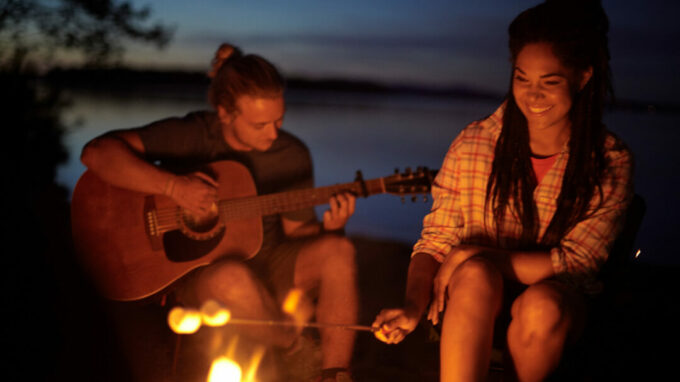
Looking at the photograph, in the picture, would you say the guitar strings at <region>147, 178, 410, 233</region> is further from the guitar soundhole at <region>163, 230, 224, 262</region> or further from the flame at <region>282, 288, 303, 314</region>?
the flame at <region>282, 288, 303, 314</region>

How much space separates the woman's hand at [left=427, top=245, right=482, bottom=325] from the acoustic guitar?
2.11 feet

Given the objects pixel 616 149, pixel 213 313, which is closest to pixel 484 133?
pixel 616 149

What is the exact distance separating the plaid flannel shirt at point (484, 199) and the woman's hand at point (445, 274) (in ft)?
0.52

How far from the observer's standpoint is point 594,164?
5.84 feet

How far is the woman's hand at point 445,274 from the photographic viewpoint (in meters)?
1.77

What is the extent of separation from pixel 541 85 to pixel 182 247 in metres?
1.64

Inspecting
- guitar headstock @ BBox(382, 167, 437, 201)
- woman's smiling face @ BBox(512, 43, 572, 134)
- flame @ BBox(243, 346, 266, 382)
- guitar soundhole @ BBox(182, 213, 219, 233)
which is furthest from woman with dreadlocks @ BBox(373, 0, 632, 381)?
guitar soundhole @ BBox(182, 213, 219, 233)

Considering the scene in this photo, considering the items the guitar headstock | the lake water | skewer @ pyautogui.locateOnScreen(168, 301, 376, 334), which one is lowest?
the lake water

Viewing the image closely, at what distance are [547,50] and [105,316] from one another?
2761 millimetres

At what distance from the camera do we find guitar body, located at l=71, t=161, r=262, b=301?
2.23 m

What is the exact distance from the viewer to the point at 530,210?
1.86m

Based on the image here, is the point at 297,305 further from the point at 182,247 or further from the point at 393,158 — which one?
the point at 393,158

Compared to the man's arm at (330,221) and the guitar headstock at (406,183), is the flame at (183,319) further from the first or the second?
the guitar headstock at (406,183)

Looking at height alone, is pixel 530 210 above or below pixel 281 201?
above
